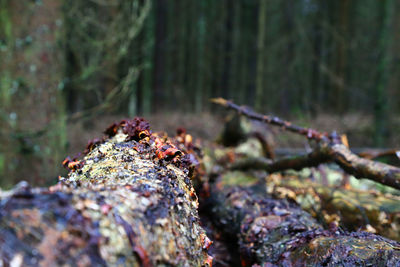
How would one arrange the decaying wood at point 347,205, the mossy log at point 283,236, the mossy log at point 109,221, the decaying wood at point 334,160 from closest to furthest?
1. the mossy log at point 109,221
2. the mossy log at point 283,236
3. the decaying wood at point 334,160
4. the decaying wood at point 347,205

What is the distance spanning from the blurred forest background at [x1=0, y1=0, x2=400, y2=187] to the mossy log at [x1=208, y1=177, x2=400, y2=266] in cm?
270

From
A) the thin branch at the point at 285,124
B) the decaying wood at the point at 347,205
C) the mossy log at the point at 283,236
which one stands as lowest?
the decaying wood at the point at 347,205

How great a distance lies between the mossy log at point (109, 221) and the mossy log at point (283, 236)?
62 cm

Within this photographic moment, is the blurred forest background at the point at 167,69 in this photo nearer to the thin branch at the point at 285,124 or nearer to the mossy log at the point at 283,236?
the thin branch at the point at 285,124

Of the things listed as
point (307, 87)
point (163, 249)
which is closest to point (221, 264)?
point (163, 249)

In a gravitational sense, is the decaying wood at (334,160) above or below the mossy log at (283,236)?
above

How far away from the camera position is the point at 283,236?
2.00 meters

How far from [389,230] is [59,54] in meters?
4.71

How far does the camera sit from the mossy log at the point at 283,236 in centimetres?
145

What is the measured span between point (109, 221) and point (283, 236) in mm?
1367

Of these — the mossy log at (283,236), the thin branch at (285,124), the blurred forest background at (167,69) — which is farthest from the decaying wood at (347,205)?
the blurred forest background at (167,69)

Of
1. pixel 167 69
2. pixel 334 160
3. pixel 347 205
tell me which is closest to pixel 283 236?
pixel 334 160

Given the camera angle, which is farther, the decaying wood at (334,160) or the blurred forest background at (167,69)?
the blurred forest background at (167,69)

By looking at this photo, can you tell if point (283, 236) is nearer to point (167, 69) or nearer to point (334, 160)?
point (334, 160)
